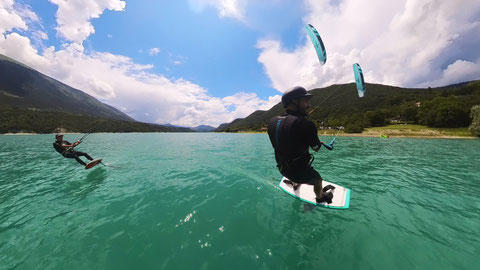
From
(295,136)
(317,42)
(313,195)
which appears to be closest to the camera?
(295,136)

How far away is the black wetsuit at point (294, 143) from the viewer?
4.57m

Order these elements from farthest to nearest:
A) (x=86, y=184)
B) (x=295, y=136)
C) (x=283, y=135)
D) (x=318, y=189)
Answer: (x=86, y=184), (x=318, y=189), (x=283, y=135), (x=295, y=136)

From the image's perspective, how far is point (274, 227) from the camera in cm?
558

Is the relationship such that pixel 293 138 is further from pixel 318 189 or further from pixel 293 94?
pixel 318 189

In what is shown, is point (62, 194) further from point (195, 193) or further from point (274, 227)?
point (274, 227)

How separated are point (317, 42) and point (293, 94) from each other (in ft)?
14.9

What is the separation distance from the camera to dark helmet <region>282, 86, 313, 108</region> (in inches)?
→ 188

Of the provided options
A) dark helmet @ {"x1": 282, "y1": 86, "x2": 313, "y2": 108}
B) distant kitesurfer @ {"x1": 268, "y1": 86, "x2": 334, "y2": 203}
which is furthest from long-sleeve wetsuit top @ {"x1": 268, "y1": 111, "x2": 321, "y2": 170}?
dark helmet @ {"x1": 282, "y1": 86, "x2": 313, "y2": 108}

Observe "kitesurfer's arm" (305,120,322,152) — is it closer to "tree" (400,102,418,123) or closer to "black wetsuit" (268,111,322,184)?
"black wetsuit" (268,111,322,184)

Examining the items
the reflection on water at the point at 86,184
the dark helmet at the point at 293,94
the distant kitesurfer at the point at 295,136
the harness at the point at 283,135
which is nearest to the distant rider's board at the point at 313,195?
the distant kitesurfer at the point at 295,136

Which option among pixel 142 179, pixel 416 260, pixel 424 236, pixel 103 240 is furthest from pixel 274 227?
pixel 142 179

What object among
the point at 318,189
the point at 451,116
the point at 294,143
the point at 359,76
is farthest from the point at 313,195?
the point at 451,116

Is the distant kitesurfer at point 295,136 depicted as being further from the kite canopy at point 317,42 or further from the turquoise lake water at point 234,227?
the kite canopy at point 317,42

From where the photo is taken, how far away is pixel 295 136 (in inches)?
181
